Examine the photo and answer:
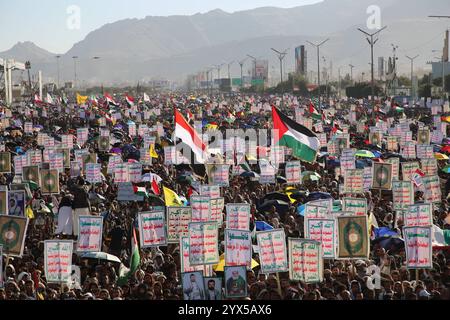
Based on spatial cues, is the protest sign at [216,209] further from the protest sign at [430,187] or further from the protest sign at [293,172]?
the protest sign at [293,172]

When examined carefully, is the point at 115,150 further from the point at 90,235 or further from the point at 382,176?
the point at 90,235

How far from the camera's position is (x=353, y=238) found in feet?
41.3

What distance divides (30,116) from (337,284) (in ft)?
163

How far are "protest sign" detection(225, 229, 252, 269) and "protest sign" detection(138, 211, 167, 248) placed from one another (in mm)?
1926

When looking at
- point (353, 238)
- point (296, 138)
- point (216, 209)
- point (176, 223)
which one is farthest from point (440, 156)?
point (353, 238)

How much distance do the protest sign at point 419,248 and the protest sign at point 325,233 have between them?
87cm

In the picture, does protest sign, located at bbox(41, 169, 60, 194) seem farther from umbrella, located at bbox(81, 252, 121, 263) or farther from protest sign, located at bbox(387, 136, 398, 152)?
protest sign, located at bbox(387, 136, 398, 152)

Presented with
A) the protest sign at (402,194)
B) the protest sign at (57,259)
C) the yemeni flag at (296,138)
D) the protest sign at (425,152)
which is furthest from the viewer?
the protest sign at (425,152)

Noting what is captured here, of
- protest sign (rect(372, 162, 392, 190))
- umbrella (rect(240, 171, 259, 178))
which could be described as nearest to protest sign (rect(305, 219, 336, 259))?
protest sign (rect(372, 162, 392, 190))

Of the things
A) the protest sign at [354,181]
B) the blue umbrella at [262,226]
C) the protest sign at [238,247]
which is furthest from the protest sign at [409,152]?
the protest sign at [238,247]

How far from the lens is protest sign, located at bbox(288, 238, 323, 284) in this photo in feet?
37.6

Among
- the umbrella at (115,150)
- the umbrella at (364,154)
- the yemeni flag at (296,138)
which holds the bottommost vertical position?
the umbrella at (364,154)

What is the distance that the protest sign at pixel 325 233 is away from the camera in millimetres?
12547
